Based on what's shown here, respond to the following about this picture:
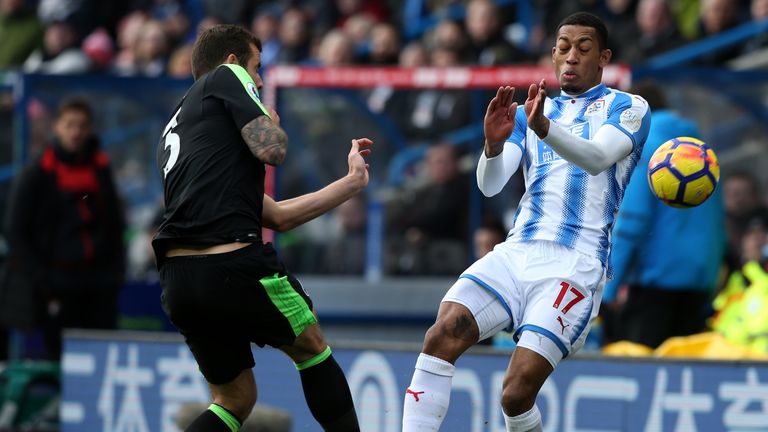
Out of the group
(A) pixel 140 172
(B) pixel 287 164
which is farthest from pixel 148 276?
(B) pixel 287 164

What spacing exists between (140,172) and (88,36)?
4.45m

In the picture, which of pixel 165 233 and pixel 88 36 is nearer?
pixel 165 233

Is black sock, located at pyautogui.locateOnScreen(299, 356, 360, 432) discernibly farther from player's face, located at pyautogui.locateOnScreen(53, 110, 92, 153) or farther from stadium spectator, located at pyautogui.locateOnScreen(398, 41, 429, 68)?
stadium spectator, located at pyautogui.locateOnScreen(398, 41, 429, 68)

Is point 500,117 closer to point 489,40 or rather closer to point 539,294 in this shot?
point 539,294

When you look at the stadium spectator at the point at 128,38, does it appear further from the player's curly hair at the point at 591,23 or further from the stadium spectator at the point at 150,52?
the player's curly hair at the point at 591,23

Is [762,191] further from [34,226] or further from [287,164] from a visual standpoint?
[34,226]

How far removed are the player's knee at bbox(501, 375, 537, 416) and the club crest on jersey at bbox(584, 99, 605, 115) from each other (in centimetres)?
119

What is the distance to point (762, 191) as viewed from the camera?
10.5m

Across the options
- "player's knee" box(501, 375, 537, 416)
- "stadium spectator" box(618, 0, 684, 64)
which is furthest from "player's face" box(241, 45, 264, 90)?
"stadium spectator" box(618, 0, 684, 64)

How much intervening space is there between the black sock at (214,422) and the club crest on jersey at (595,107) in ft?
6.63

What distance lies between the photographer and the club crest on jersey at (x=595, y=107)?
6.06 m

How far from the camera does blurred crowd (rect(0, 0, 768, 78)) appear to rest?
39.3ft

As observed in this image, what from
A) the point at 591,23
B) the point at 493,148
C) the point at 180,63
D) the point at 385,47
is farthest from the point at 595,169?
the point at 180,63

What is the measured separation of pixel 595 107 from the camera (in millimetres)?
6074
